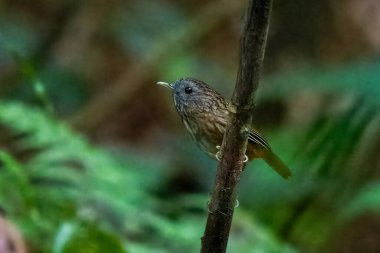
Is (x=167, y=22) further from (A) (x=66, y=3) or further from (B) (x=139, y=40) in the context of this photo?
(A) (x=66, y=3)

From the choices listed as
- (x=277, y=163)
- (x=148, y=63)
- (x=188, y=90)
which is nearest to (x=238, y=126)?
(x=188, y=90)

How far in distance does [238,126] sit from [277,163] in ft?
3.91

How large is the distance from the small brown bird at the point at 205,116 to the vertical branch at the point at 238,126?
0.56 m

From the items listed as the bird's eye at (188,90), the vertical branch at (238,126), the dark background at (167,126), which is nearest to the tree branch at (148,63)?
the dark background at (167,126)

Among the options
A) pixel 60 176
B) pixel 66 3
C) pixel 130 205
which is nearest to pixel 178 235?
pixel 130 205

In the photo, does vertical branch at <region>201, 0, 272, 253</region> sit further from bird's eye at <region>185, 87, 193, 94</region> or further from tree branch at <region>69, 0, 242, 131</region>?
tree branch at <region>69, 0, 242, 131</region>

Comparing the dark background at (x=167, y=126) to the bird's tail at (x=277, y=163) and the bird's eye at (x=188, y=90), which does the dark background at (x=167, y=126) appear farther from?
the bird's eye at (x=188, y=90)

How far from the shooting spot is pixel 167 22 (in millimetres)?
7781

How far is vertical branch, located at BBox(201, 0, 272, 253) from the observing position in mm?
2547

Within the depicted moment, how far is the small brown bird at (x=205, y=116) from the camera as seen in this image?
353 cm

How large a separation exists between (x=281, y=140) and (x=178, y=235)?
89 cm

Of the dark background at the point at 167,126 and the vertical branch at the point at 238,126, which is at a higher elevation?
the dark background at the point at 167,126

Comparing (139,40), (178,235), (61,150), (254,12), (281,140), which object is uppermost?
(139,40)

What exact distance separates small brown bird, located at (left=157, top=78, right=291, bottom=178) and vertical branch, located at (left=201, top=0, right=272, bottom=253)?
0.56 m
